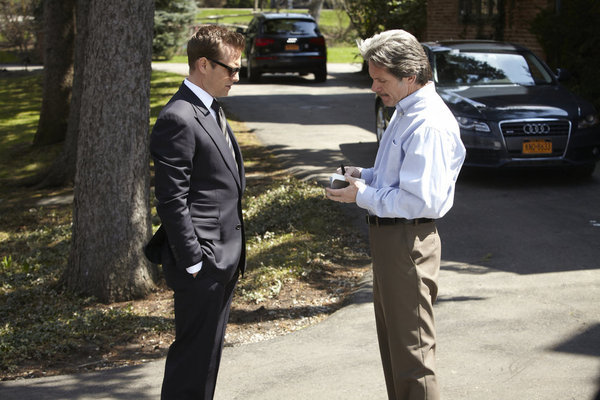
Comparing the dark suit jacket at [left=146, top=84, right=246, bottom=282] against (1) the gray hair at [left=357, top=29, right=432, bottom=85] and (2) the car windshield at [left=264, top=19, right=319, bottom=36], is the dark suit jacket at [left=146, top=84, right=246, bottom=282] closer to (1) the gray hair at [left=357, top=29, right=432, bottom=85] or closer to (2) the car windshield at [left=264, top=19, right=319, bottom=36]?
(1) the gray hair at [left=357, top=29, right=432, bottom=85]

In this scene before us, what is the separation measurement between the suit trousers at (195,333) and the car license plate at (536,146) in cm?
652

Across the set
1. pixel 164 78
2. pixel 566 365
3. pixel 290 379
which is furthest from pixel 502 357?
pixel 164 78

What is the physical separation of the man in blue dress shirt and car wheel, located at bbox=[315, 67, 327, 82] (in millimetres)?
19995

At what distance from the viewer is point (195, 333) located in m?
3.77

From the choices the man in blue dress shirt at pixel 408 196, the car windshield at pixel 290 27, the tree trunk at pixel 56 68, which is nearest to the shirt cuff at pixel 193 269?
the man in blue dress shirt at pixel 408 196

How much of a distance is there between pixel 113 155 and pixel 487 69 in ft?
19.8

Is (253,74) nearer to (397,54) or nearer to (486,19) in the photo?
(486,19)

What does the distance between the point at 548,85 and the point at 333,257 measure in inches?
192

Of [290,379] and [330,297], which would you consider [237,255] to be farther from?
[330,297]

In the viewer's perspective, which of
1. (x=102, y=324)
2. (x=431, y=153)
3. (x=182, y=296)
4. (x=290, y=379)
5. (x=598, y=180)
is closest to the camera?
(x=431, y=153)

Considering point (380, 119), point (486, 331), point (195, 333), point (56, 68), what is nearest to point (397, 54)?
point (195, 333)

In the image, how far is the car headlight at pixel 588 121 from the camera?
383 inches

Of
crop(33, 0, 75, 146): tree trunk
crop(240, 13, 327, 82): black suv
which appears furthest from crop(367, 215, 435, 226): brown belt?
crop(240, 13, 327, 82): black suv

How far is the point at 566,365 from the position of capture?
4.82m
